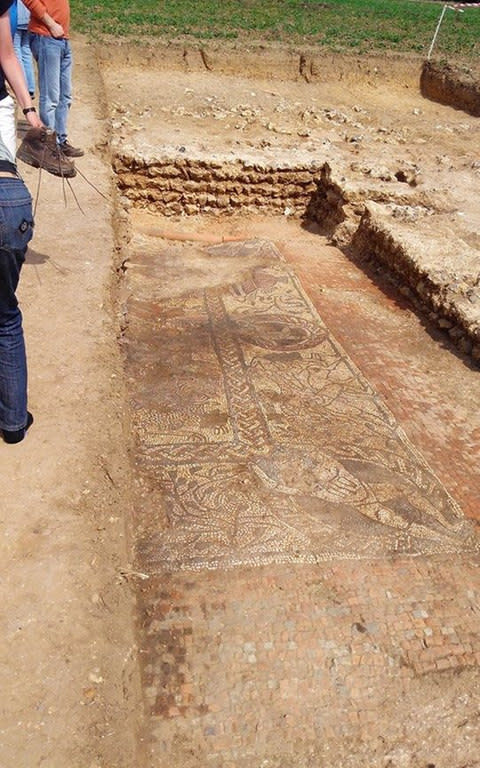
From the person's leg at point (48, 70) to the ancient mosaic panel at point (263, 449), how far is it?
2.09 metres

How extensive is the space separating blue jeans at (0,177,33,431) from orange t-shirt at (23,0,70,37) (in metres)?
3.39

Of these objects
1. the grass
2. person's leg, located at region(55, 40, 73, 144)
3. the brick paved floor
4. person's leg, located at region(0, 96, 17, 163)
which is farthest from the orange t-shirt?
the grass

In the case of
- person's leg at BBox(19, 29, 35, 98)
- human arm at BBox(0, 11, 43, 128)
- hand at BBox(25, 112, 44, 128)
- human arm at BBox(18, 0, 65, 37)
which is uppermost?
human arm at BBox(0, 11, 43, 128)

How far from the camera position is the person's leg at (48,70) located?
16.9 feet

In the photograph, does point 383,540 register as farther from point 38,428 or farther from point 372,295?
point 372,295

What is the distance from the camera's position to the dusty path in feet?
5.52

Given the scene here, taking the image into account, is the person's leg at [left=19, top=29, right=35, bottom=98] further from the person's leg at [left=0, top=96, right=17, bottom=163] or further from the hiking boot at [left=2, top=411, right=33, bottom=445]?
the hiking boot at [left=2, top=411, right=33, bottom=445]

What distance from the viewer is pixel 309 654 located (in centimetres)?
216

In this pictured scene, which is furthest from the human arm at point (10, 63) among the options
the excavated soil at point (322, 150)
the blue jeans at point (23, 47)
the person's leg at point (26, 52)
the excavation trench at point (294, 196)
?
the person's leg at point (26, 52)

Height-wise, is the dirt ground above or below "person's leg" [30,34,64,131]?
below

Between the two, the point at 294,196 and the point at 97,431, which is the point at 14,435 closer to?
the point at 97,431

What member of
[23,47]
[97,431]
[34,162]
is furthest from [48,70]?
[97,431]

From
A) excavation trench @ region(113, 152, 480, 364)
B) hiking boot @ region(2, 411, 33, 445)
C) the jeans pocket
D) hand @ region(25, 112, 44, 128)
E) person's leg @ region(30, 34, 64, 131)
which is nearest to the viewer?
the jeans pocket

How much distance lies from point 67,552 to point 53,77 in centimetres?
460
